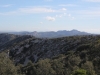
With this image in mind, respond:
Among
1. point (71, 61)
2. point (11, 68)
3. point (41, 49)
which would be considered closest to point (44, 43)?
point (41, 49)

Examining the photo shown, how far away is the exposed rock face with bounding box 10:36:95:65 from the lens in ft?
403

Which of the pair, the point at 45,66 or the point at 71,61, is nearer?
the point at 45,66

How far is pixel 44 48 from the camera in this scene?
137m

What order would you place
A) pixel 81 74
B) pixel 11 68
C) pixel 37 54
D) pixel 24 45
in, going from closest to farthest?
pixel 81 74
pixel 11 68
pixel 37 54
pixel 24 45

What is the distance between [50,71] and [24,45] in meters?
108

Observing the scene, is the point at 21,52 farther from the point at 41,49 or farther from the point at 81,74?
the point at 81,74

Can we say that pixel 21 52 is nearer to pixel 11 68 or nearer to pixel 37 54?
pixel 37 54

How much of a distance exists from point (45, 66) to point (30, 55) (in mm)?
87297

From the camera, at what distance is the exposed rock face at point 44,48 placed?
403 ft

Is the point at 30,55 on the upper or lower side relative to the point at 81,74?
lower

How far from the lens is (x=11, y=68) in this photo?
139 feet

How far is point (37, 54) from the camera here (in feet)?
438

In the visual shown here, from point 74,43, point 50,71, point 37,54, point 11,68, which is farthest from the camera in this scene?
point 37,54

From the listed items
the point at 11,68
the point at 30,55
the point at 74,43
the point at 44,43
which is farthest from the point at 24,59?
the point at 11,68
